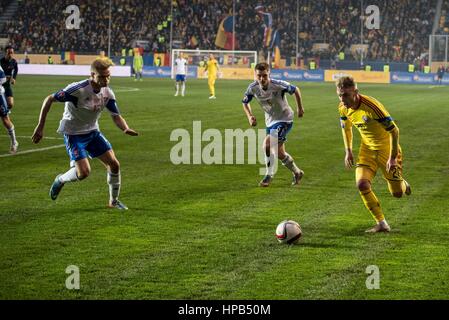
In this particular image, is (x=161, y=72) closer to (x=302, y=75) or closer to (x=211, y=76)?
(x=302, y=75)

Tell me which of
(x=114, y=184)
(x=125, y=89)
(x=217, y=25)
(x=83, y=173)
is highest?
(x=217, y=25)

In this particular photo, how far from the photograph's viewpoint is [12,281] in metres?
8.02

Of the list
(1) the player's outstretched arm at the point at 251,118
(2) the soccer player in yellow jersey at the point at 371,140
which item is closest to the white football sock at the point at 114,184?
(1) the player's outstretched arm at the point at 251,118

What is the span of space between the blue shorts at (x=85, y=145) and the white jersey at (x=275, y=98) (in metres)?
3.60

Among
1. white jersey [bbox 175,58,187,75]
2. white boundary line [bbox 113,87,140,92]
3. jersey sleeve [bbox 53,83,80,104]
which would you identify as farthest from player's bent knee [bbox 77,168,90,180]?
white boundary line [bbox 113,87,140,92]

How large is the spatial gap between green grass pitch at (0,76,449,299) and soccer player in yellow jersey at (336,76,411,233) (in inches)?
19.5

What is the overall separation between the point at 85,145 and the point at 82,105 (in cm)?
56

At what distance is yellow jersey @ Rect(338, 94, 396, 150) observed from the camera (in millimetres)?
10344

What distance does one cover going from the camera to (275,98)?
1487 cm

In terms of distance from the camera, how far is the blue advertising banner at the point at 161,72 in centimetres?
6456

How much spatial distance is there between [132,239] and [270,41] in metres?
55.8

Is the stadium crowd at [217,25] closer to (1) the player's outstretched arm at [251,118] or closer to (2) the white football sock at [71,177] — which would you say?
(1) the player's outstretched arm at [251,118]

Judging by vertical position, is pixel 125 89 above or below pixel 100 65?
below

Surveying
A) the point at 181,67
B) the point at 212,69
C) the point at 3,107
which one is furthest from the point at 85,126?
the point at 181,67
